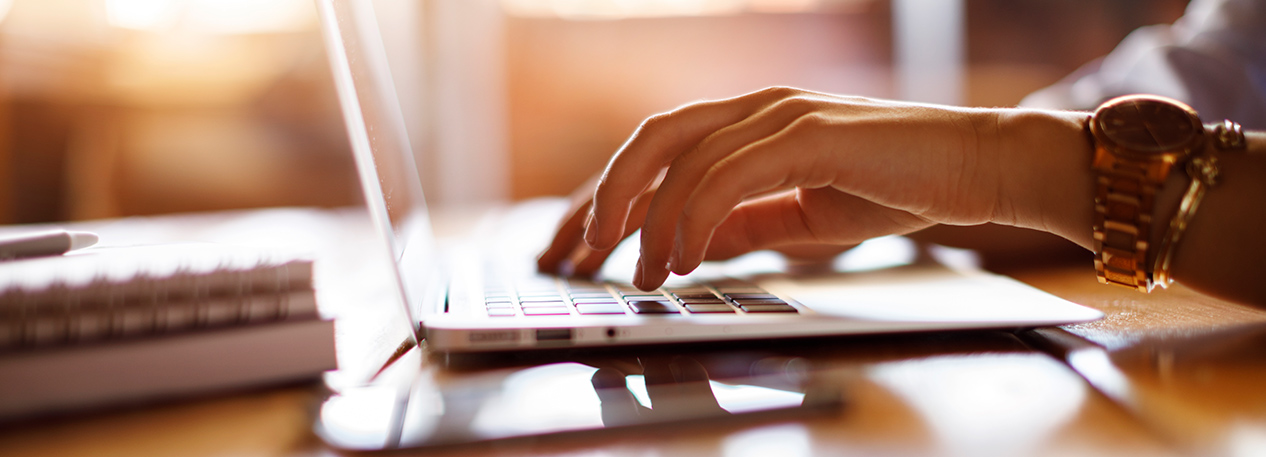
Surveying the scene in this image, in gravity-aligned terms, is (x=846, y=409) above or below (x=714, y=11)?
below

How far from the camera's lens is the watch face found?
446mm

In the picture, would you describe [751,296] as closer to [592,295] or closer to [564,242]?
[592,295]

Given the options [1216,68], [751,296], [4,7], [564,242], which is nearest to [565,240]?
[564,242]

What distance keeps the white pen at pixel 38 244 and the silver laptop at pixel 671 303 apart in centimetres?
17

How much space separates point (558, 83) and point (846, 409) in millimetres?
2986

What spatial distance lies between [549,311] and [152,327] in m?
0.19

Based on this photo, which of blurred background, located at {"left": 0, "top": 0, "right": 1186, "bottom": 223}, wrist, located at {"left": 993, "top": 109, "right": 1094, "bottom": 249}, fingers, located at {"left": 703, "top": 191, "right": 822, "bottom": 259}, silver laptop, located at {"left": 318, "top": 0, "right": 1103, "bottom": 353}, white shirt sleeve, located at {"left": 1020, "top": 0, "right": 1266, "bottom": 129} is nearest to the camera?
silver laptop, located at {"left": 318, "top": 0, "right": 1103, "bottom": 353}

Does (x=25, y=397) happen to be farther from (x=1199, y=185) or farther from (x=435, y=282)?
(x=1199, y=185)

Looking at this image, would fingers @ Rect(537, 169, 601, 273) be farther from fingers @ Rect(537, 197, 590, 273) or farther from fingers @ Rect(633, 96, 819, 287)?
fingers @ Rect(633, 96, 819, 287)

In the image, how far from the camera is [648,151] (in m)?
0.50

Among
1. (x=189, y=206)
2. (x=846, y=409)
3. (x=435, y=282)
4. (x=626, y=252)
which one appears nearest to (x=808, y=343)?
(x=846, y=409)

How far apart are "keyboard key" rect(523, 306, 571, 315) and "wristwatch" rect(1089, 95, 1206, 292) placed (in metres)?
0.36

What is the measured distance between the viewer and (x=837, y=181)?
1.56ft

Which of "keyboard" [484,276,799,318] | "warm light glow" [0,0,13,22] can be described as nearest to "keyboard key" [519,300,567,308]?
"keyboard" [484,276,799,318]
